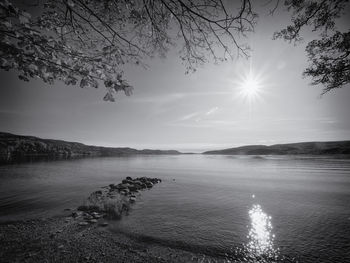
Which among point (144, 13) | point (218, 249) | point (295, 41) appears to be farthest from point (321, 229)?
point (144, 13)

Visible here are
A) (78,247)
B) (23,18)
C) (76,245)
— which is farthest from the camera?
(76,245)

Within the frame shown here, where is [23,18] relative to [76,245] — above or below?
above

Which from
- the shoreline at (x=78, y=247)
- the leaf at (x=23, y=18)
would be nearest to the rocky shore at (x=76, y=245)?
the shoreline at (x=78, y=247)

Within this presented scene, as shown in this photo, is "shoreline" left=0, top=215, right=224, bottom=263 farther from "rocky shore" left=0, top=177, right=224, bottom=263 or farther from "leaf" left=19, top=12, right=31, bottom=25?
"leaf" left=19, top=12, right=31, bottom=25

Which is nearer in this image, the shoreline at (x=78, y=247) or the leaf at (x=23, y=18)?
the leaf at (x=23, y=18)

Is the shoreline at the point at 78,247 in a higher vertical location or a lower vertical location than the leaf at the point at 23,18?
lower

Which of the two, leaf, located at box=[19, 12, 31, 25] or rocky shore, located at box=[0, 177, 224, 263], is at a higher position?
leaf, located at box=[19, 12, 31, 25]

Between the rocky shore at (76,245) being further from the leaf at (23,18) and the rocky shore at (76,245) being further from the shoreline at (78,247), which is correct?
the leaf at (23,18)

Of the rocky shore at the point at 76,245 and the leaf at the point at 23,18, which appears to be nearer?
the leaf at the point at 23,18

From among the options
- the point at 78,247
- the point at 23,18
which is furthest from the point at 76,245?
the point at 23,18

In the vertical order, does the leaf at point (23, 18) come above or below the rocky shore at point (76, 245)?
above

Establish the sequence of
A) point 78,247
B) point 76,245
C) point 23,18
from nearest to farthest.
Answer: point 23,18, point 78,247, point 76,245

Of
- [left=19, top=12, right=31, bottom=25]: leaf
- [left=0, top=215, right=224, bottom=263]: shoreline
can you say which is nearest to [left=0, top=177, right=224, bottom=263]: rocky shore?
[left=0, top=215, right=224, bottom=263]: shoreline

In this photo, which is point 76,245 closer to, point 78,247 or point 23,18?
point 78,247
